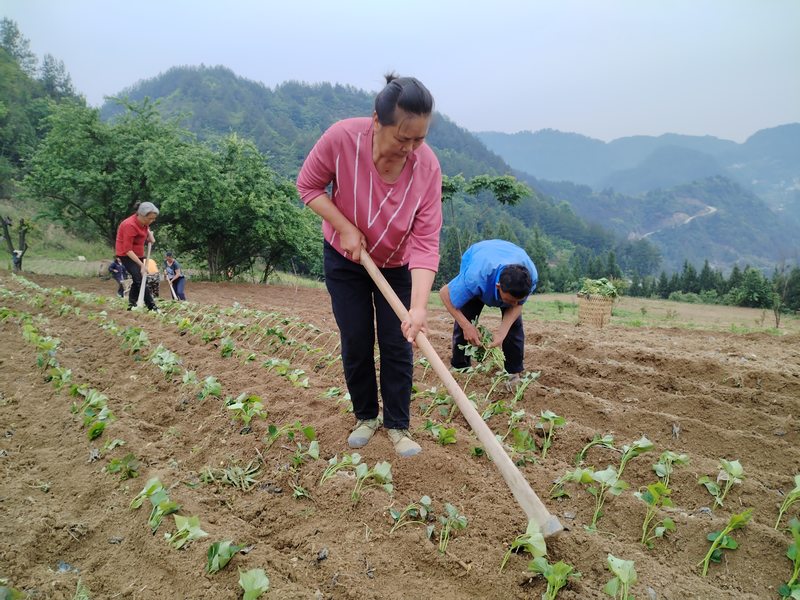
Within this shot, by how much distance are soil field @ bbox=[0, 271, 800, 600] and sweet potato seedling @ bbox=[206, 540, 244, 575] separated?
0.03 meters

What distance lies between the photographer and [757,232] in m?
98.5

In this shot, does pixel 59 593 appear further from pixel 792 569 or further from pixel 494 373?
pixel 494 373

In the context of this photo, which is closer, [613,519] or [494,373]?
[613,519]

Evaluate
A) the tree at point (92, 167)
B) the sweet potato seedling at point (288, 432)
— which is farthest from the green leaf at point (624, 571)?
the tree at point (92, 167)

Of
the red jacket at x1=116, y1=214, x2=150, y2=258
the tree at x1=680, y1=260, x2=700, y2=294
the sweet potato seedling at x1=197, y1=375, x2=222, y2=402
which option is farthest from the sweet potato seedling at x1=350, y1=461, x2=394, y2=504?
the tree at x1=680, y1=260, x2=700, y2=294

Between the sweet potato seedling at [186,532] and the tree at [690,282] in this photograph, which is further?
the tree at [690,282]

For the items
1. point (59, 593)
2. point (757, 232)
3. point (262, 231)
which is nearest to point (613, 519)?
point (59, 593)

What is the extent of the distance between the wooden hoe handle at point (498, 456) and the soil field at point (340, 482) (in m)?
0.18

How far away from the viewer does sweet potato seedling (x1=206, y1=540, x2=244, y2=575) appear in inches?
71.9

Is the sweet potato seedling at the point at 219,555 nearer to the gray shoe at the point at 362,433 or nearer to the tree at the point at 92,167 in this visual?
the gray shoe at the point at 362,433

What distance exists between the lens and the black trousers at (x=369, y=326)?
2600 millimetres

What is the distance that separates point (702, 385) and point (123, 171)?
51.4 ft

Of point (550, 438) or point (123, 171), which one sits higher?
point (123, 171)

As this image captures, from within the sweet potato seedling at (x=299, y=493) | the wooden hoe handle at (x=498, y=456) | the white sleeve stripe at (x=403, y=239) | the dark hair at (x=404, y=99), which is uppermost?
the dark hair at (x=404, y=99)
